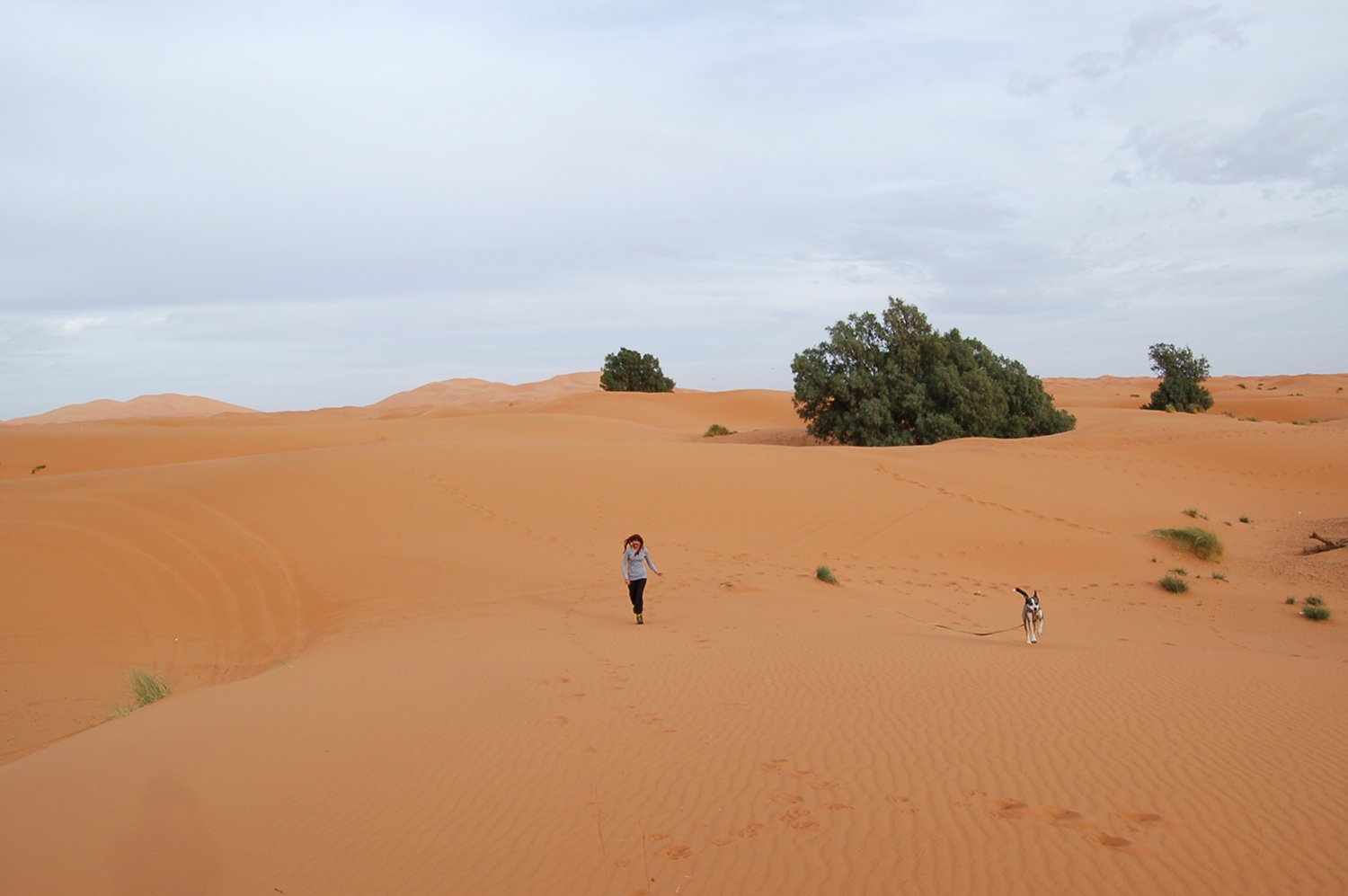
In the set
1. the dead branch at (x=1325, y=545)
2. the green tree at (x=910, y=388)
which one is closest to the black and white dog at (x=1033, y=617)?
the dead branch at (x=1325, y=545)

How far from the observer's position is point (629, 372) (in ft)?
190

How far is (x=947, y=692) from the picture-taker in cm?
707

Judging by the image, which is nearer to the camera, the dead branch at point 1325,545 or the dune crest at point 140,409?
the dead branch at point 1325,545

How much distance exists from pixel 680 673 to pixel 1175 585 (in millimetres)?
9301

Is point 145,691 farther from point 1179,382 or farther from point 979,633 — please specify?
point 1179,382

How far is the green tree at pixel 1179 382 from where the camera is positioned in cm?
3966

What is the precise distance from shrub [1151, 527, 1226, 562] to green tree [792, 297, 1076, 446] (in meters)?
11.4

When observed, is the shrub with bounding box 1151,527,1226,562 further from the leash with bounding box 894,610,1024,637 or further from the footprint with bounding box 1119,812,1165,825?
the footprint with bounding box 1119,812,1165,825

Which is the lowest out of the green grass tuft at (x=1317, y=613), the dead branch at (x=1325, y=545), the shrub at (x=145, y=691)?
the green grass tuft at (x=1317, y=613)

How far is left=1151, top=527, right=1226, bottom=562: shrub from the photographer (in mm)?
15453

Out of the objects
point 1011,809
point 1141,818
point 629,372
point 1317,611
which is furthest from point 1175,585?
point 629,372

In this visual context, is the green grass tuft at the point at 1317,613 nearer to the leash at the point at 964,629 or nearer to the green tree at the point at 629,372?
the leash at the point at 964,629

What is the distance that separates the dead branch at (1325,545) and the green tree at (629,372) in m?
44.6

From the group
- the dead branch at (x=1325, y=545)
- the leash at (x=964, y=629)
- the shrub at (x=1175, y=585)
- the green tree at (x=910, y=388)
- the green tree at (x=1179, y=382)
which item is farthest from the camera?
the green tree at (x=1179, y=382)
